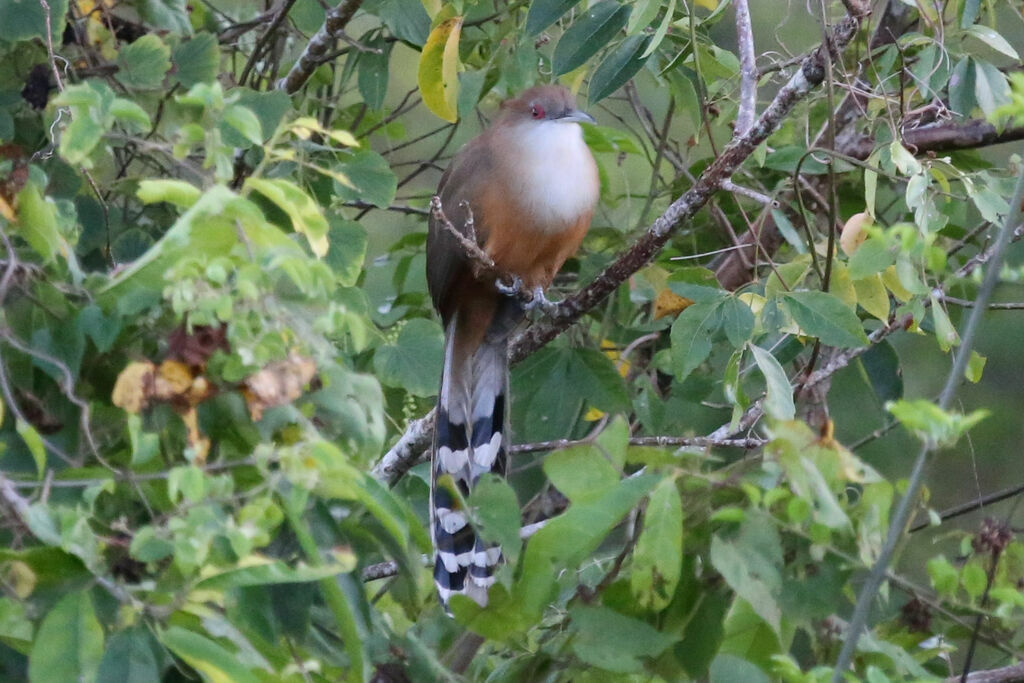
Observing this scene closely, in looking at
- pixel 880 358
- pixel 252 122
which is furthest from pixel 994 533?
pixel 880 358

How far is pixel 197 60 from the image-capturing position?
10.5ft

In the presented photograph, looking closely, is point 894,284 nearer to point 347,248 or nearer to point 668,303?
point 668,303

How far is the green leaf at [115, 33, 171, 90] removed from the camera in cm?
313

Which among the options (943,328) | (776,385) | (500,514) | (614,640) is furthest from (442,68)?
(614,640)

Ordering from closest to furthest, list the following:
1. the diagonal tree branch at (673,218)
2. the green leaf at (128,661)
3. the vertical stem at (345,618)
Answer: the green leaf at (128,661) < the vertical stem at (345,618) < the diagonal tree branch at (673,218)

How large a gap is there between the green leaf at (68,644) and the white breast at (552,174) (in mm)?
2769

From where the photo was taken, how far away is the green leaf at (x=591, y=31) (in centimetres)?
287

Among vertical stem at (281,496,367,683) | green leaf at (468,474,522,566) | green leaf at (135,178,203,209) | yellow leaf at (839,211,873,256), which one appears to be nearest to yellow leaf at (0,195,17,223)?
green leaf at (135,178,203,209)

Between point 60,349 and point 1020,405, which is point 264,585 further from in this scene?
point 1020,405

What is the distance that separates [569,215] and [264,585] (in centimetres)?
265

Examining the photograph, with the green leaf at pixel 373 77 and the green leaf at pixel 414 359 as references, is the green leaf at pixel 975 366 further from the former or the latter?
the green leaf at pixel 373 77

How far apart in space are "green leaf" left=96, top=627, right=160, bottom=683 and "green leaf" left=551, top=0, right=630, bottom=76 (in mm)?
1894

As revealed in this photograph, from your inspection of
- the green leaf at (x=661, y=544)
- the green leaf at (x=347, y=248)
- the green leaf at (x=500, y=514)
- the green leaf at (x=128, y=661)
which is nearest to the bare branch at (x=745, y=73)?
the green leaf at (x=347, y=248)

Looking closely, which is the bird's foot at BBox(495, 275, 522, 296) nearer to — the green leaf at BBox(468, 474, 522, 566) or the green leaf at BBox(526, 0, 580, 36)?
the green leaf at BBox(526, 0, 580, 36)
